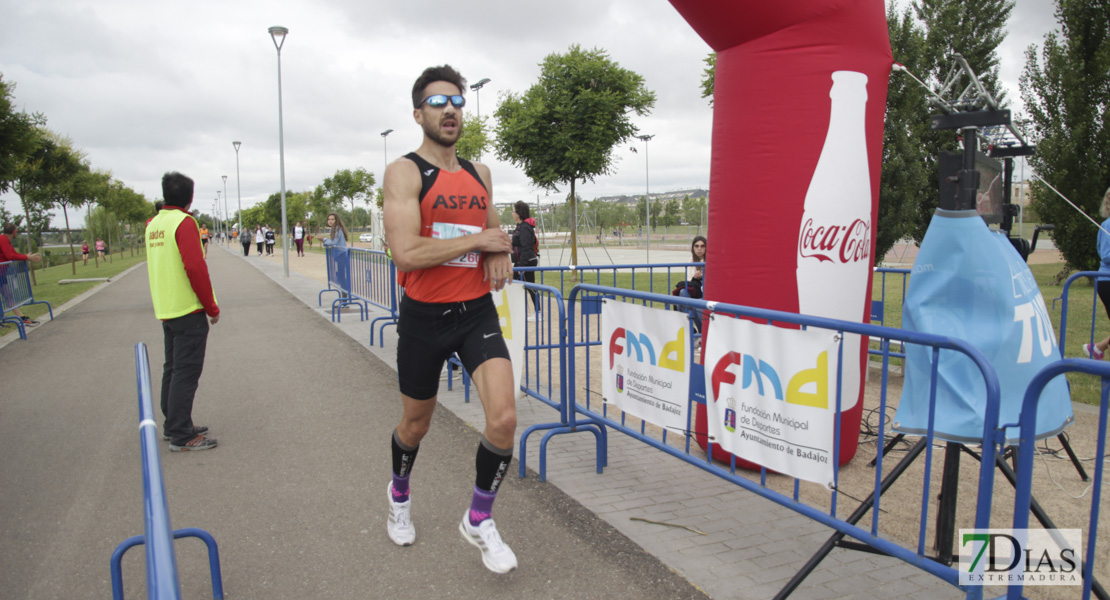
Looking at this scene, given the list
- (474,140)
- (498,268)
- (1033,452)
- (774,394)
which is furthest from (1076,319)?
(474,140)

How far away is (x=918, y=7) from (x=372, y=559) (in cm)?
2414

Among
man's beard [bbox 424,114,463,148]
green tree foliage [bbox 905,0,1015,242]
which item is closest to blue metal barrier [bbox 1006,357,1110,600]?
man's beard [bbox 424,114,463,148]

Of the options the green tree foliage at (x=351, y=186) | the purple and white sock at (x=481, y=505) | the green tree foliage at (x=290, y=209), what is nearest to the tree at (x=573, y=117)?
the purple and white sock at (x=481, y=505)

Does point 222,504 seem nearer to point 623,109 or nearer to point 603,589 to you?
point 603,589

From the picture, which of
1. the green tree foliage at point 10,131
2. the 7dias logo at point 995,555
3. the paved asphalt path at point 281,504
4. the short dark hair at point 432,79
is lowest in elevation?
the paved asphalt path at point 281,504

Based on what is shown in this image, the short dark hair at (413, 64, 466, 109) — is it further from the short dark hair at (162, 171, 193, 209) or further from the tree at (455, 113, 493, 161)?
the tree at (455, 113, 493, 161)

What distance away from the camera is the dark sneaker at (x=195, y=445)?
5.12m

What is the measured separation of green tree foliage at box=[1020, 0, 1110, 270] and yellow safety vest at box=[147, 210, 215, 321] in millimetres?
18209

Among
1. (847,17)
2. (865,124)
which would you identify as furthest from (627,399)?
(847,17)

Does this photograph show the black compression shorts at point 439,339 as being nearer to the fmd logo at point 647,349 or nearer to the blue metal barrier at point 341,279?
the fmd logo at point 647,349

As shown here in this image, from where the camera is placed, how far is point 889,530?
364 cm

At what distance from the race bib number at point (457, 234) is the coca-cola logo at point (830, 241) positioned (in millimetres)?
2078

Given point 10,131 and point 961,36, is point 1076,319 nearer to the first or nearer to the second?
point 961,36

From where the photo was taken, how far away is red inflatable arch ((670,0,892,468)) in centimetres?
416
